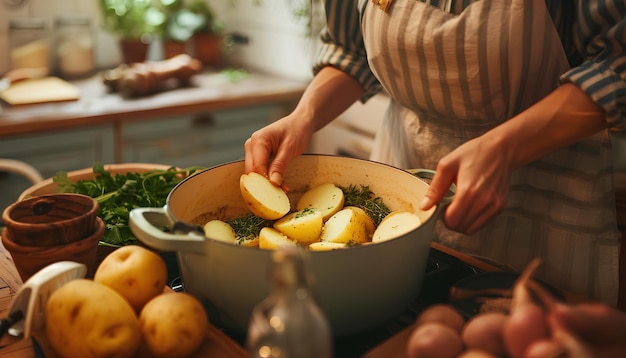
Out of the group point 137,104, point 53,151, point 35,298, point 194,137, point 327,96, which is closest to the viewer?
point 35,298

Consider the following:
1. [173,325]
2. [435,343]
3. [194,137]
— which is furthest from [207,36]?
[435,343]

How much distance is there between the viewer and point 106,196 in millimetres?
1085

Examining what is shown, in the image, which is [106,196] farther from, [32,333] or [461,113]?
[461,113]

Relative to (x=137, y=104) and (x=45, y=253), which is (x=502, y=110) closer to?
(x=45, y=253)

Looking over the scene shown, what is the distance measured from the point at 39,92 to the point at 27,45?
42 centimetres

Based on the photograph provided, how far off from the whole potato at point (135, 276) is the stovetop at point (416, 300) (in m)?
0.11

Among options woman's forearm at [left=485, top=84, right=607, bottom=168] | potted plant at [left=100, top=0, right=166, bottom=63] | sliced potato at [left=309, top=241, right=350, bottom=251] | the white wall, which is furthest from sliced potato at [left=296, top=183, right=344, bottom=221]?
potted plant at [left=100, top=0, right=166, bottom=63]

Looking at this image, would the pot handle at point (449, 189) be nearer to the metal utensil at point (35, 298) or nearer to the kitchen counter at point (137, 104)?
the metal utensil at point (35, 298)

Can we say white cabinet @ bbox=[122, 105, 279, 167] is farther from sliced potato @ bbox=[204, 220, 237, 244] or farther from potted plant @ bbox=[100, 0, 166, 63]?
sliced potato @ bbox=[204, 220, 237, 244]

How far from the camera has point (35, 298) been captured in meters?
0.71

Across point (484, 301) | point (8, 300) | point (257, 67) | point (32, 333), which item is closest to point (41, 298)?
point (32, 333)

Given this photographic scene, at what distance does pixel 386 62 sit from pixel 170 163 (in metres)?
1.41

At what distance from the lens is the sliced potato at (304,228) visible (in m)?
0.91

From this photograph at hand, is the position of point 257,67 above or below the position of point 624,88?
below
